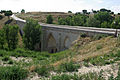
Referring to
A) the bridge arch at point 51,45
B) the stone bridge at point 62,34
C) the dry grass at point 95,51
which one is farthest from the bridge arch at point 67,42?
the bridge arch at point 51,45

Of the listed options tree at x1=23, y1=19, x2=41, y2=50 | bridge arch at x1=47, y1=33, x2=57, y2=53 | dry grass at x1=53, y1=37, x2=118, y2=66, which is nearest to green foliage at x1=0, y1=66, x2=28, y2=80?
dry grass at x1=53, y1=37, x2=118, y2=66

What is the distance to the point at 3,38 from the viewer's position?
24438 millimetres

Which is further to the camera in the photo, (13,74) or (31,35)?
(31,35)

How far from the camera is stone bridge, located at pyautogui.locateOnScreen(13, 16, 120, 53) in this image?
660 inches

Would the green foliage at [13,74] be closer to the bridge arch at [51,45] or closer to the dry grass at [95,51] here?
the dry grass at [95,51]

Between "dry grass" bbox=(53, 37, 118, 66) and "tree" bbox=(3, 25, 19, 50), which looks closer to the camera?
"dry grass" bbox=(53, 37, 118, 66)

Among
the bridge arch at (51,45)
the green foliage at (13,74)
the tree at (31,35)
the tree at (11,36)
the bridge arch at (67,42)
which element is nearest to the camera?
the green foliage at (13,74)

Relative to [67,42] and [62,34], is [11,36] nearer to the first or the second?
[62,34]

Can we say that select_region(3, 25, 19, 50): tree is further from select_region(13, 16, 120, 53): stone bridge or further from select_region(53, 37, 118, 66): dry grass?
select_region(53, 37, 118, 66): dry grass

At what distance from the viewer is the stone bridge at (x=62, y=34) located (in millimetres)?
16770

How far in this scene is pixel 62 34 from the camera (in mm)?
22328

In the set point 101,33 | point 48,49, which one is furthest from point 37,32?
point 101,33

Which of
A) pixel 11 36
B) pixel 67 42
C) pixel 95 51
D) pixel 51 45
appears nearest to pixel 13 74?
pixel 95 51

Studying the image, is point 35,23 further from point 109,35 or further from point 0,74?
point 0,74
